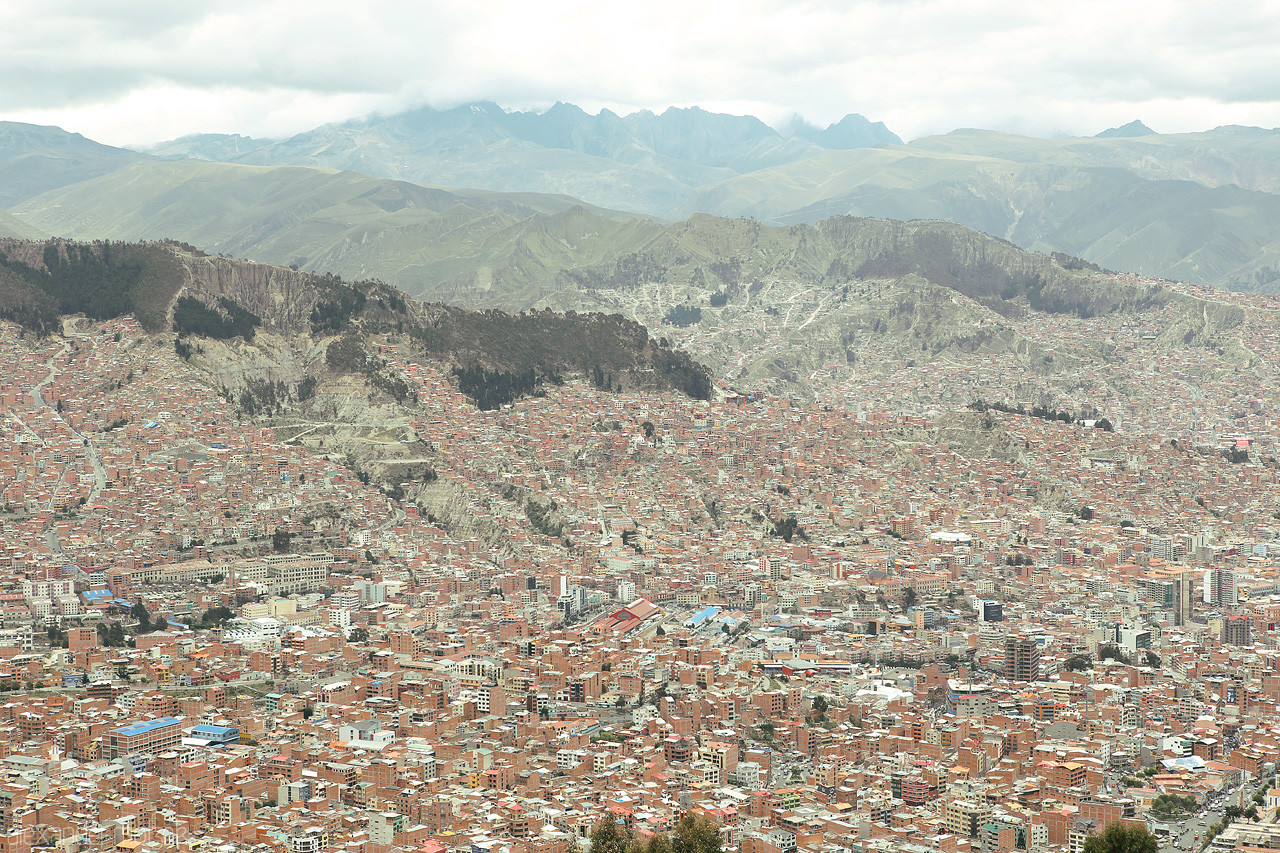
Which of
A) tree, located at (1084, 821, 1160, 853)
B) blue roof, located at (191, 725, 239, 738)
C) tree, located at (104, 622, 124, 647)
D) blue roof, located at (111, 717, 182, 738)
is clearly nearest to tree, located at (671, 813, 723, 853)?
tree, located at (1084, 821, 1160, 853)

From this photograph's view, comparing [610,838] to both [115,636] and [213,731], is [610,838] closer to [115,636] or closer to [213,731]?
[213,731]

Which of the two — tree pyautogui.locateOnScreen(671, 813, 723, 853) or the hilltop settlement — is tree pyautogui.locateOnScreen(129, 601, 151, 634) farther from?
tree pyautogui.locateOnScreen(671, 813, 723, 853)

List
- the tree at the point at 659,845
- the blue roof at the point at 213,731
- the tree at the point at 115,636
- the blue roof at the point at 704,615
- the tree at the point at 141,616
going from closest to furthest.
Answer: the tree at the point at 659,845
the blue roof at the point at 213,731
the tree at the point at 115,636
the tree at the point at 141,616
the blue roof at the point at 704,615

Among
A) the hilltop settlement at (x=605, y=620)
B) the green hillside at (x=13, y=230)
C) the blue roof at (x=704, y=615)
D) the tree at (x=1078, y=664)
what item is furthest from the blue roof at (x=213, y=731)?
the green hillside at (x=13, y=230)

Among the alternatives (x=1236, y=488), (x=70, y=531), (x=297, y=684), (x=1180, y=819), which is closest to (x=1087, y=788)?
(x=1180, y=819)

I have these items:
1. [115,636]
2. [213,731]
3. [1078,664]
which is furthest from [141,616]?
[1078,664]

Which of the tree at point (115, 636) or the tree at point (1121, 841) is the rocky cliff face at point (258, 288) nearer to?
the tree at point (115, 636)
